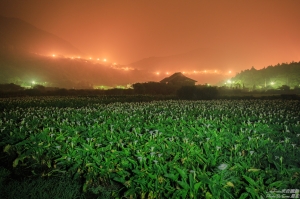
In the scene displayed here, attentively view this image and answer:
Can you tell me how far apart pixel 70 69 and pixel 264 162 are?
3764 inches

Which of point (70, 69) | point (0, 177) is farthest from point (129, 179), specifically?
point (70, 69)

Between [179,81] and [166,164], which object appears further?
[179,81]

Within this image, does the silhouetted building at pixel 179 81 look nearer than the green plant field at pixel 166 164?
No

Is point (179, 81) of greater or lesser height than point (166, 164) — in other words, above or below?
above

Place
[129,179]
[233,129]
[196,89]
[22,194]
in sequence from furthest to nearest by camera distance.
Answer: [196,89] → [233,129] → [22,194] → [129,179]

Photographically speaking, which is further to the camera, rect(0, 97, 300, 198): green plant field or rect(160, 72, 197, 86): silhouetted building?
rect(160, 72, 197, 86): silhouetted building

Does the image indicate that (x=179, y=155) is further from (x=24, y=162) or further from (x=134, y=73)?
(x=134, y=73)

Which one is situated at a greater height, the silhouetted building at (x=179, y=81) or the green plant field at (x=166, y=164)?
the silhouetted building at (x=179, y=81)

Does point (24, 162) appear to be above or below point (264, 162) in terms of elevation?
below

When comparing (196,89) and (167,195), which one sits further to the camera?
(196,89)

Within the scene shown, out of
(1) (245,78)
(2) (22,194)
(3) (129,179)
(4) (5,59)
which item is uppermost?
(4) (5,59)

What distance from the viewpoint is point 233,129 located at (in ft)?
25.1

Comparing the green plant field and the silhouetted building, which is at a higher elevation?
the silhouetted building

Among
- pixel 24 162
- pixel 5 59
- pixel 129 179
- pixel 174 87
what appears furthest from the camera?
pixel 5 59
